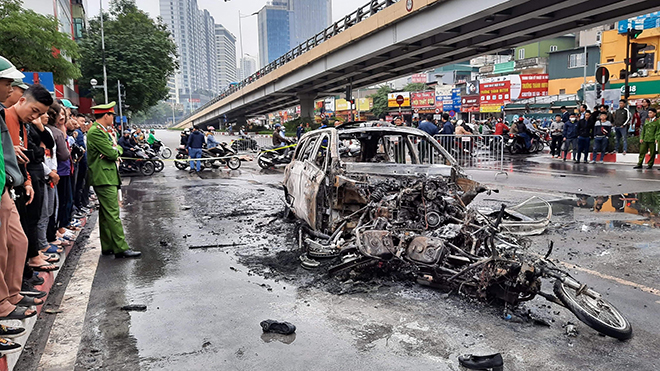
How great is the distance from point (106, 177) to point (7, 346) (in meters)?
3.26

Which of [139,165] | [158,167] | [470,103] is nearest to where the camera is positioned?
[139,165]

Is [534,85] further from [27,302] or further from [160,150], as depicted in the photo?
[27,302]

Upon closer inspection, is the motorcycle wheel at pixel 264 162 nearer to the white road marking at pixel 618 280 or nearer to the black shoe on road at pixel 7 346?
the white road marking at pixel 618 280

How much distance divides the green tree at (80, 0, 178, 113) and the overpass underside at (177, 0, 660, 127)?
13.7m

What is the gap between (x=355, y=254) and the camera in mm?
5090

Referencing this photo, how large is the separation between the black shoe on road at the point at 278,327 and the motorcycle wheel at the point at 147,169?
14595 mm

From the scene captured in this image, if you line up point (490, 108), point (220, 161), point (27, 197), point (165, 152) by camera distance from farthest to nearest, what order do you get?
1. point (490, 108)
2. point (165, 152)
3. point (220, 161)
4. point (27, 197)

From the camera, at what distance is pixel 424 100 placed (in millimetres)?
61375

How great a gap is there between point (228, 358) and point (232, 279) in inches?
73.3

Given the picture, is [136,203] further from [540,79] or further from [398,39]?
[540,79]

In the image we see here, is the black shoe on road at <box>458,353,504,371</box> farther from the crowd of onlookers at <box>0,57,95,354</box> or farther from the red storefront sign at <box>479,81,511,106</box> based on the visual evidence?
the red storefront sign at <box>479,81,511,106</box>

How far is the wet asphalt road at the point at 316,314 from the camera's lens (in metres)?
3.49

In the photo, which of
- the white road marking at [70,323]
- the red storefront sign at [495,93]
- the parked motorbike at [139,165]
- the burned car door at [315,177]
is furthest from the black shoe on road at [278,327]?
the red storefront sign at [495,93]

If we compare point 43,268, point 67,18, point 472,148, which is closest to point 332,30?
point 472,148
